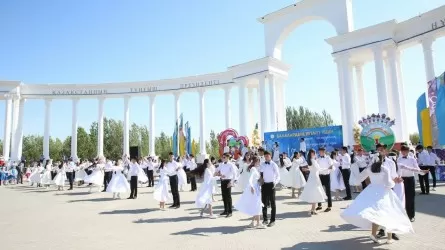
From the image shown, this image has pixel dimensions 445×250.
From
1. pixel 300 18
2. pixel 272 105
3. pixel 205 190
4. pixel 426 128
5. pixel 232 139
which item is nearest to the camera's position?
pixel 205 190

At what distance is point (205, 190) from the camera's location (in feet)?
37.9

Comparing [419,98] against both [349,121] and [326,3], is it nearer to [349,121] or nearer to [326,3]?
[349,121]

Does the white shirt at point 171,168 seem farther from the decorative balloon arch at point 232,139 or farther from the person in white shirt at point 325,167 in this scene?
the decorative balloon arch at point 232,139

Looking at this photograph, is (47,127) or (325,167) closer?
(325,167)

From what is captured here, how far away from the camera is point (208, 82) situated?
124ft

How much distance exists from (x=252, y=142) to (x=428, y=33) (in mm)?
16273

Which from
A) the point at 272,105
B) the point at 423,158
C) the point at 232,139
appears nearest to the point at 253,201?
the point at 423,158

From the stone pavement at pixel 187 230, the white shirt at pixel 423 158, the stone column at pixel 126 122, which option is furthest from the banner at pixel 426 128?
the stone column at pixel 126 122

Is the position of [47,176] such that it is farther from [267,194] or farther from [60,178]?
[267,194]

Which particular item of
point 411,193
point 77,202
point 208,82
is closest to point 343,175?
point 411,193

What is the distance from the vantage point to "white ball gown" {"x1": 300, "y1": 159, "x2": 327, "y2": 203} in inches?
417

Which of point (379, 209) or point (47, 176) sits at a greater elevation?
point (47, 176)

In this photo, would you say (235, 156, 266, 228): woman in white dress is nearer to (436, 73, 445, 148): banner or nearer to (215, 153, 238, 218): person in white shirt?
(215, 153, 238, 218): person in white shirt

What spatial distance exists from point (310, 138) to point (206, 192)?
52.0 ft
